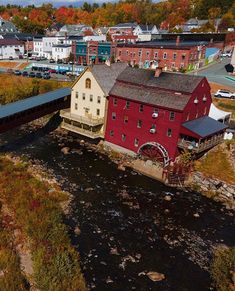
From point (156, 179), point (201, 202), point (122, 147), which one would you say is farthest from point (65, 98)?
point (201, 202)

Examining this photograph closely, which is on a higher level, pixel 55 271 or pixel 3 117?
pixel 3 117

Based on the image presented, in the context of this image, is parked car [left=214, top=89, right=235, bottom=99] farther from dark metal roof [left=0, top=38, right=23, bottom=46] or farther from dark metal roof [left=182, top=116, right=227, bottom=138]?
dark metal roof [left=0, top=38, right=23, bottom=46]

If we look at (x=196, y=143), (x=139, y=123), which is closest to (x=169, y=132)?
(x=196, y=143)

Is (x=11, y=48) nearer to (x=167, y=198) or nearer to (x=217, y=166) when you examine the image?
(x=217, y=166)

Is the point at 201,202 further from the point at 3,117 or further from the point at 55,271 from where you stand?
the point at 3,117

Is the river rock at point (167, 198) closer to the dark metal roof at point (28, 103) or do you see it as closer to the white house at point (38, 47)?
the dark metal roof at point (28, 103)

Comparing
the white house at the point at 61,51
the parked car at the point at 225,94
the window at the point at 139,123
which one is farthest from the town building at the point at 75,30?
the window at the point at 139,123
